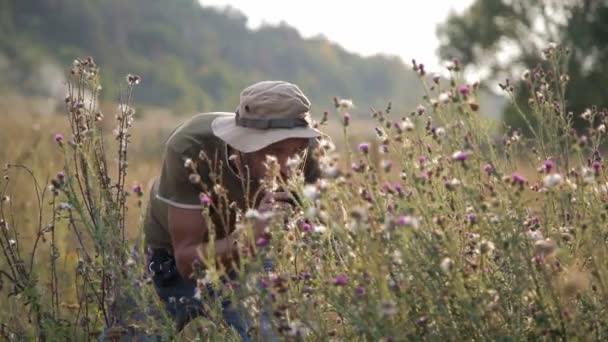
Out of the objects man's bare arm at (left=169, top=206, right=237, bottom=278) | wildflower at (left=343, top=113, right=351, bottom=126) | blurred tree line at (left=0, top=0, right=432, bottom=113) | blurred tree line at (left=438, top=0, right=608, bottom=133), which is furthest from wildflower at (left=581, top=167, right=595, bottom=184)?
blurred tree line at (left=0, top=0, right=432, bottom=113)

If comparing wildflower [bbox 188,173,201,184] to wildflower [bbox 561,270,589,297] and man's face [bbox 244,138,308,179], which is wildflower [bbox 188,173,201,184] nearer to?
man's face [bbox 244,138,308,179]

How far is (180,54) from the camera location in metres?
71.1

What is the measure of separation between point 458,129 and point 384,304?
1.84 ft

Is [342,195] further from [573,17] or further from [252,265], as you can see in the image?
[573,17]

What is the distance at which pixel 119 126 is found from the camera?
2566 mm

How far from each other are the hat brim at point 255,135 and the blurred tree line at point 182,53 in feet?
164

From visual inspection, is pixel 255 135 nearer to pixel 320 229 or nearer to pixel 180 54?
pixel 320 229

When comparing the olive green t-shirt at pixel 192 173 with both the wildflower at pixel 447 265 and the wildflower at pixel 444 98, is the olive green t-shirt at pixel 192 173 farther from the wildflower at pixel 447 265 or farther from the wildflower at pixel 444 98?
the wildflower at pixel 447 265

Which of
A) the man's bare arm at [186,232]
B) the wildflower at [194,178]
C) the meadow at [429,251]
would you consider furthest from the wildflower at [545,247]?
the man's bare arm at [186,232]

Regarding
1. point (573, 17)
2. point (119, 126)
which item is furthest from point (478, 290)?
point (573, 17)

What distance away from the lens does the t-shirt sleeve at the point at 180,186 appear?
8.82ft

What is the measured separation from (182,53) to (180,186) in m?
70.4

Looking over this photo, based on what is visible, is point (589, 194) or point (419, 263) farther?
point (589, 194)

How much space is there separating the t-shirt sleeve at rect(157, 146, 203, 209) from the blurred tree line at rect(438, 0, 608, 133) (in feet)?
54.2
